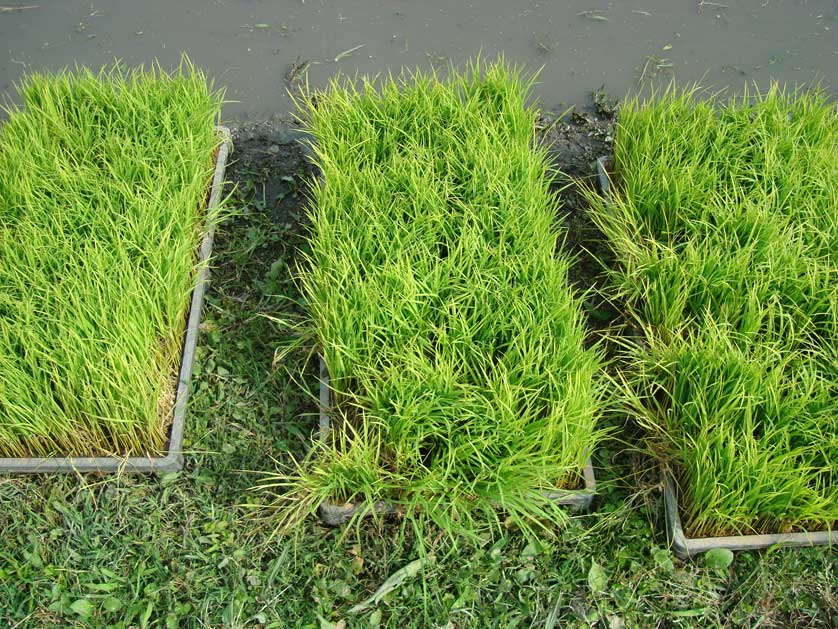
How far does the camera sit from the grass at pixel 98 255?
2.41m

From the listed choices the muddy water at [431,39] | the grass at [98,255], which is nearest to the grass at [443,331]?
the grass at [98,255]

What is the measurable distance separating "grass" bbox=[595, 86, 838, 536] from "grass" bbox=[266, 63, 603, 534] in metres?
0.29

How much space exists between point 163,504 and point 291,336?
74 cm

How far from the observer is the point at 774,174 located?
2.94 metres

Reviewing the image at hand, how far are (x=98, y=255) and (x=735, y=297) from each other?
6.89 feet

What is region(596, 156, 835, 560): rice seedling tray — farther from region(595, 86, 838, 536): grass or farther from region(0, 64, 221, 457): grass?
region(0, 64, 221, 457): grass

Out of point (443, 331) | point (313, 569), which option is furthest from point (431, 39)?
point (313, 569)

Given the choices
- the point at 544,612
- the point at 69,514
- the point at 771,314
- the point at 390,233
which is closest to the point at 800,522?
the point at 771,314

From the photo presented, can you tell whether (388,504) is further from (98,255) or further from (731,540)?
(98,255)

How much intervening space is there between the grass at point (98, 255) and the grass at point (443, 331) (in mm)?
491

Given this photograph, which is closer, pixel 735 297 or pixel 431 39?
pixel 735 297

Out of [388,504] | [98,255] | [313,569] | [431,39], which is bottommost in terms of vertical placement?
[313,569]

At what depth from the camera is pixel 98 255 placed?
259 cm

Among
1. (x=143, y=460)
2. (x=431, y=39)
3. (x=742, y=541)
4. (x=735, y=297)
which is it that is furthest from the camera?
(x=431, y=39)
